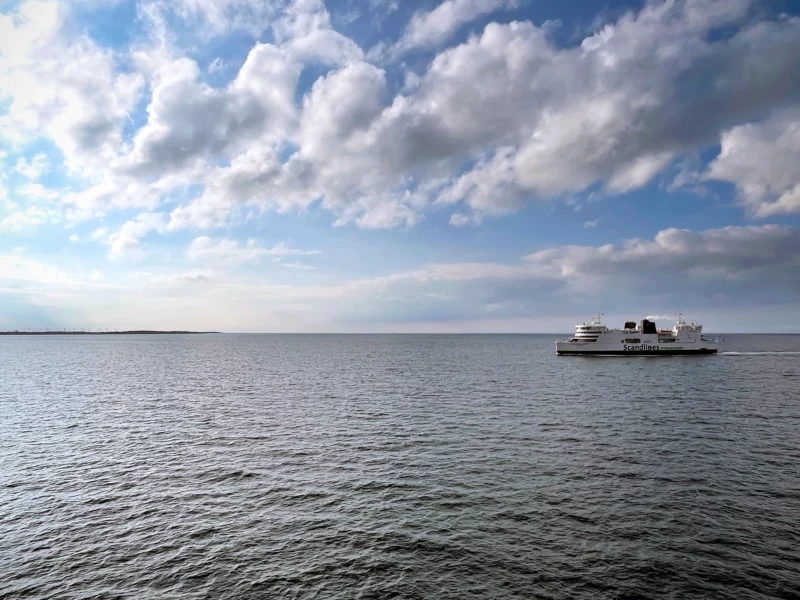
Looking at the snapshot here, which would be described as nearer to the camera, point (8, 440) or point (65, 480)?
point (65, 480)

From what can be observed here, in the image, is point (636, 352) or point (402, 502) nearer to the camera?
point (402, 502)

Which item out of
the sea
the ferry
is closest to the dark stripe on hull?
the ferry

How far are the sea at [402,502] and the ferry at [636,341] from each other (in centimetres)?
8584

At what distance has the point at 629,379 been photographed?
83375 millimetres

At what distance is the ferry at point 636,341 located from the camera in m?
138

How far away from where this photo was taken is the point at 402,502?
24.8 meters


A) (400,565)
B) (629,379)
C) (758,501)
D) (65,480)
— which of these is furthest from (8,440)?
(629,379)

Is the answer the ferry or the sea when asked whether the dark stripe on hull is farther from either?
the sea

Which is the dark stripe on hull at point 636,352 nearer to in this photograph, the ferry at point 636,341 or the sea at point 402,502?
the ferry at point 636,341

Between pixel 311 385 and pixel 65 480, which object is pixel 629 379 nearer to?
pixel 311 385

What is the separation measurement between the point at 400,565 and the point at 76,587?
1246 cm

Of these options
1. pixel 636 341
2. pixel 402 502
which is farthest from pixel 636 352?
pixel 402 502

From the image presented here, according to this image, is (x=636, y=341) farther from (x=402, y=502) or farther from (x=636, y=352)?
(x=402, y=502)

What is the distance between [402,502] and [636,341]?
13469 centimetres
